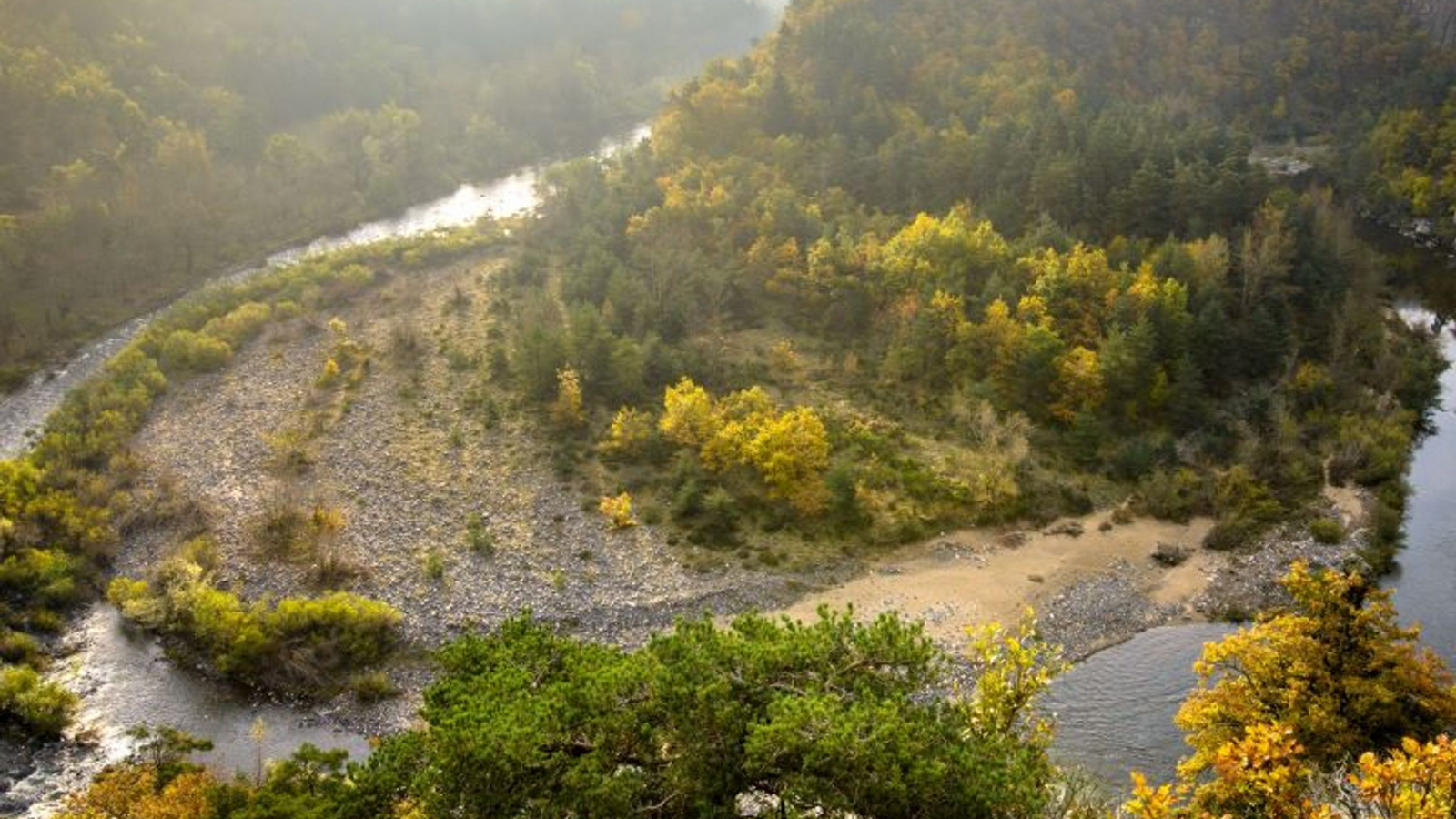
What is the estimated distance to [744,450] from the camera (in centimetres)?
5484

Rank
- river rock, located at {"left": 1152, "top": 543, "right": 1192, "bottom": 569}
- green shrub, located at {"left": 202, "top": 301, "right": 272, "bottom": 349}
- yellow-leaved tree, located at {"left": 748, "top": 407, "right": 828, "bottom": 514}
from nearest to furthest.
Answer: river rock, located at {"left": 1152, "top": 543, "right": 1192, "bottom": 569}
yellow-leaved tree, located at {"left": 748, "top": 407, "right": 828, "bottom": 514}
green shrub, located at {"left": 202, "top": 301, "right": 272, "bottom": 349}

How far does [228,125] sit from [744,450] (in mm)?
84719

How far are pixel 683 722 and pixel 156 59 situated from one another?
4603 inches

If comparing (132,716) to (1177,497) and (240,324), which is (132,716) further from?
(1177,497)

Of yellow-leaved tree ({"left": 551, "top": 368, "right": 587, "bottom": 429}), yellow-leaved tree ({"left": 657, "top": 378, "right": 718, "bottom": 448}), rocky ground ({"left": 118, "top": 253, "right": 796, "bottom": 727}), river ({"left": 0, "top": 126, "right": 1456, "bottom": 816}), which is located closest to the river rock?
river ({"left": 0, "top": 126, "right": 1456, "bottom": 816})

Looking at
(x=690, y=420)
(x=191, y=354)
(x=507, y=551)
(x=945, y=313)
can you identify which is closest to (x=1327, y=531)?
(x=945, y=313)

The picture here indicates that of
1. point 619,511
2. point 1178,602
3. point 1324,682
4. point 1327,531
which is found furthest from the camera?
point 619,511

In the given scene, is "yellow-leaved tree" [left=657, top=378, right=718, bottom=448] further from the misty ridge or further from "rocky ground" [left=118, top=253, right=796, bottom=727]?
"rocky ground" [left=118, top=253, right=796, bottom=727]

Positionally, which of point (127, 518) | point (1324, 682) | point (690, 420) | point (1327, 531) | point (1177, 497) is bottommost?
point (1324, 682)

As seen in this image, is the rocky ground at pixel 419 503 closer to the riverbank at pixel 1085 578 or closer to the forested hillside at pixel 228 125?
the riverbank at pixel 1085 578

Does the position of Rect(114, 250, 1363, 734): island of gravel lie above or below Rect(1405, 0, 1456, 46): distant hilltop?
below

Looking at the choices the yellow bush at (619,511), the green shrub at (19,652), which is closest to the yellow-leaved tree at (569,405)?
the yellow bush at (619,511)

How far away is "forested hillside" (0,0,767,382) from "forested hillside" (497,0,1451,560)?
99.1 feet

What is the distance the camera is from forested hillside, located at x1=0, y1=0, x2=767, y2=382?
86.0 m
